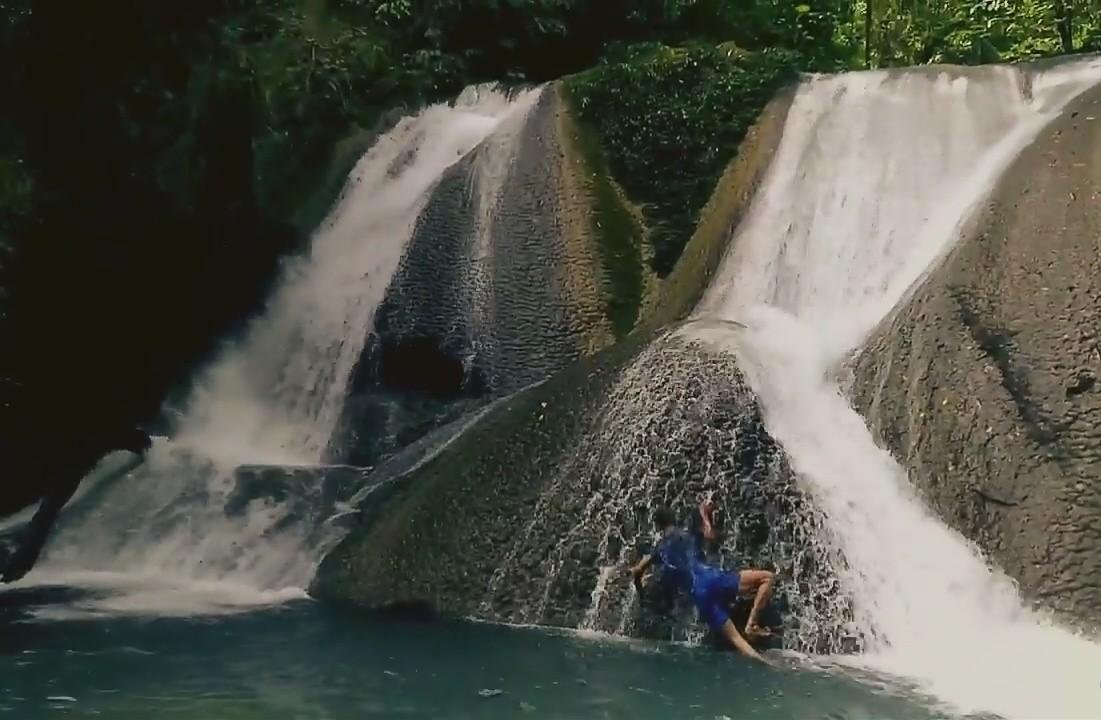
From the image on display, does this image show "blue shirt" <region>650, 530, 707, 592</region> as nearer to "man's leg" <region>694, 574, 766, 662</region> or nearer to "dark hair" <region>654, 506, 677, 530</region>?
"man's leg" <region>694, 574, 766, 662</region>

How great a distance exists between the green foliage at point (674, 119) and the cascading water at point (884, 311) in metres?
0.63

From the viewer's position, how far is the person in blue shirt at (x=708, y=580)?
25.5ft

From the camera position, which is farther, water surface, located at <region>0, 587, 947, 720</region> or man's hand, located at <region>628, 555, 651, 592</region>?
man's hand, located at <region>628, 555, 651, 592</region>

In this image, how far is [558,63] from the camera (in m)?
18.7

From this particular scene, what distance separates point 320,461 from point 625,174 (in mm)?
4282

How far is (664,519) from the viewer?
858 cm

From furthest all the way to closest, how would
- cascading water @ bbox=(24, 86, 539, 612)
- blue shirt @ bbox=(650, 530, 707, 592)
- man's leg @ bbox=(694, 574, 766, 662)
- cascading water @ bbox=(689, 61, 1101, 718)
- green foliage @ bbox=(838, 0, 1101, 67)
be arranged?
green foliage @ bbox=(838, 0, 1101, 67) < cascading water @ bbox=(24, 86, 539, 612) < blue shirt @ bbox=(650, 530, 707, 592) < man's leg @ bbox=(694, 574, 766, 662) < cascading water @ bbox=(689, 61, 1101, 718)

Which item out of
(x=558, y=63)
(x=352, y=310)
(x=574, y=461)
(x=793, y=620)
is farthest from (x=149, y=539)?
(x=558, y=63)

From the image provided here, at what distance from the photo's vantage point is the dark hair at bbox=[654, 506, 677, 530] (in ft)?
28.1

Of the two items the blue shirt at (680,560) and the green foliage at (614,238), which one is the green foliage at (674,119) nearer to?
the green foliage at (614,238)

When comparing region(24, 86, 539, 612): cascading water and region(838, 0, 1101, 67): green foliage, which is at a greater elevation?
region(838, 0, 1101, 67): green foliage

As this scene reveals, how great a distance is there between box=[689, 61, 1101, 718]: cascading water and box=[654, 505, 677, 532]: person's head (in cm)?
89

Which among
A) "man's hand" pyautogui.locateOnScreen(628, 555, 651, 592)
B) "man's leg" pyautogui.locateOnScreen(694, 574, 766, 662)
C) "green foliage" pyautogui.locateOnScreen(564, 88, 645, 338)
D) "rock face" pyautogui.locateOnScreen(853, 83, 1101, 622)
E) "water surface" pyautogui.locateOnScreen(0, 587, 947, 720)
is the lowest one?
"water surface" pyautogui.locateOnScreen(0, 587, 947, 720)

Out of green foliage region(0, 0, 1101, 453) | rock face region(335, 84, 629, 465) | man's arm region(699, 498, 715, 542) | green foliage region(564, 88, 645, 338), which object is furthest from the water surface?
green foliage region(564, 88, 645, 338)
